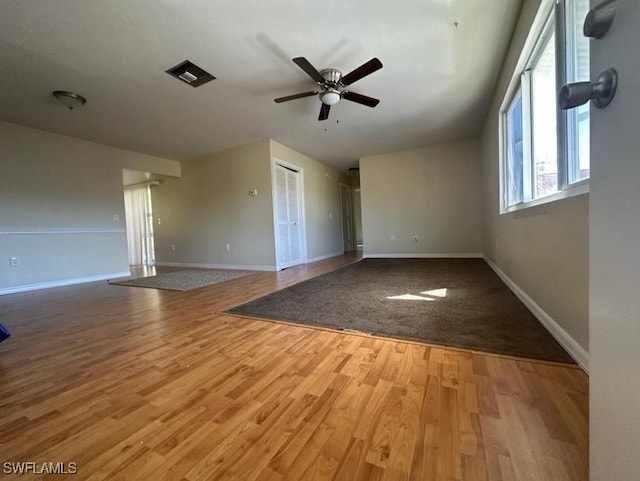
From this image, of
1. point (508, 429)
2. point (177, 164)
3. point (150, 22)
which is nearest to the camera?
point (508, 429)

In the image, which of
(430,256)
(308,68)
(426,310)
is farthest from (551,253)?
(430,256)

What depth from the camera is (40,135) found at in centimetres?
385

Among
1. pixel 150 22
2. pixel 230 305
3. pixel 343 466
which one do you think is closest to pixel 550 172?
pixel 343 466

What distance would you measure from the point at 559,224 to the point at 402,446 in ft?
4.92

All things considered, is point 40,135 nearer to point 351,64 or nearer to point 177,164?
point 177,164

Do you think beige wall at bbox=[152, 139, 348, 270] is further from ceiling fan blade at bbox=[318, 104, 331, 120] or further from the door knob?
the door knob

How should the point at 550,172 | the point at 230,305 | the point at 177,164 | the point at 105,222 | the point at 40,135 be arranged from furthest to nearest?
the point at 177,164
the point at 105,222
the point at 40,135
the point at 230,305
the point at 550,172

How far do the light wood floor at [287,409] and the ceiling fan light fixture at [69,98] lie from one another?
2701mm

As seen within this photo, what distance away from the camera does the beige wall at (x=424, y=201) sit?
17.4 ft

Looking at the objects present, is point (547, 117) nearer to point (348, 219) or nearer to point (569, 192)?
point (569, 192)

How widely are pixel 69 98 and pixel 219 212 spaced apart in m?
2.75

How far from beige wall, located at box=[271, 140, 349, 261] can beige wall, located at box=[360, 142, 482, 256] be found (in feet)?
3.48

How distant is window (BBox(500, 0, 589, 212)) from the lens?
53.1 inches

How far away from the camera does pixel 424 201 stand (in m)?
5.70
